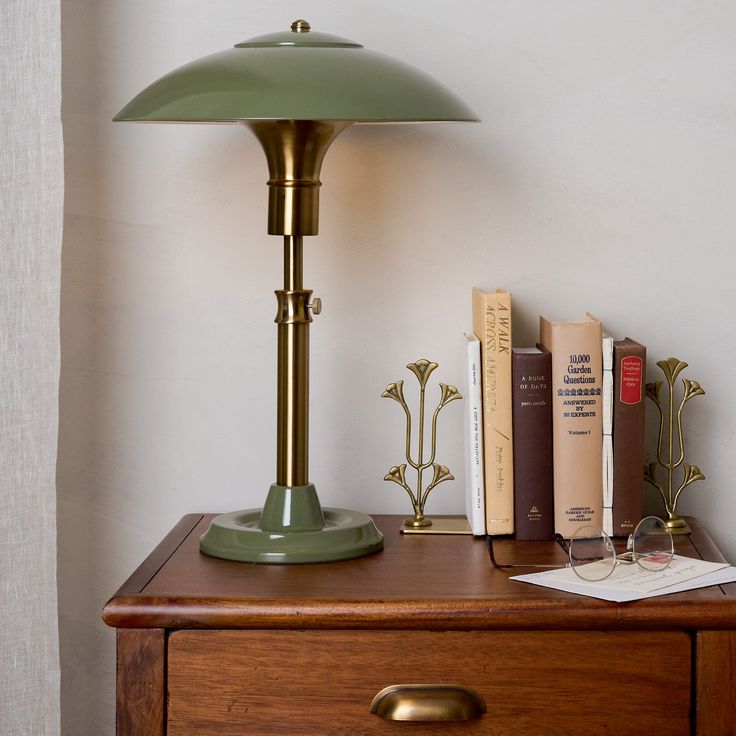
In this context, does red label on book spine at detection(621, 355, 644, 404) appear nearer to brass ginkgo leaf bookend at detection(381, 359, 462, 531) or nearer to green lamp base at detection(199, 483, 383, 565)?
brass ginkgo leaf bookend at detection(381, 359, 462, 531)

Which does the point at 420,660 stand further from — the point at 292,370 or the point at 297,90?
the point at 297,90

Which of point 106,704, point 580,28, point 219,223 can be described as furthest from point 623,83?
point 106,704

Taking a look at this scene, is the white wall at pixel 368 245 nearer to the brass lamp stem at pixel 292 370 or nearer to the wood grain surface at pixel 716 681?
the brass lamp stem at pixel 292 370

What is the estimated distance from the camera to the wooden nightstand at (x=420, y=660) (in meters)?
1.03

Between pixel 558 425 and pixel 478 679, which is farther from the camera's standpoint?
pixel 558 425

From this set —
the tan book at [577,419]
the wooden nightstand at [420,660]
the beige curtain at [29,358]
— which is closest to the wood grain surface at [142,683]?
the wooden nightstand at [420,660]

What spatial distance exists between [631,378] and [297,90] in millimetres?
548

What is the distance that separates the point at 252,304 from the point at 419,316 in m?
0.24

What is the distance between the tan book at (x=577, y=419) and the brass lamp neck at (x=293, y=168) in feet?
1.12

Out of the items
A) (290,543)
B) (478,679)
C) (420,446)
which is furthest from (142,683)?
(420,446)

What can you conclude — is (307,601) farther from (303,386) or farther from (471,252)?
(471,252)

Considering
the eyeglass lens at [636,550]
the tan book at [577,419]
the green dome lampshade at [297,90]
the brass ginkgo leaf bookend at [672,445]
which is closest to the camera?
the green dome lampshade at [297,90]

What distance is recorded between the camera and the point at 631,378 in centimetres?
125

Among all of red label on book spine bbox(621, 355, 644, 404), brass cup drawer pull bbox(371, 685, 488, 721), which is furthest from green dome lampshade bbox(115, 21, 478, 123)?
brass cup drawer pull bbox(371, 685, 488, 721)
